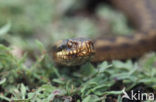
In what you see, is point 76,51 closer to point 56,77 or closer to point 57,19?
point 56,77

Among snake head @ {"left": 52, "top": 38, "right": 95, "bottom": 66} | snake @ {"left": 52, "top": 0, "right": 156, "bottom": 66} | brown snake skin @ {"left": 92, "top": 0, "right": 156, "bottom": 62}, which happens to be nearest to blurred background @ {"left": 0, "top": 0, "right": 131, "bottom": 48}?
snake @ {"left": 52, "top": 0, "right": 156, "bottom": 66}

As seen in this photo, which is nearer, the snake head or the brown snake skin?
the snake head

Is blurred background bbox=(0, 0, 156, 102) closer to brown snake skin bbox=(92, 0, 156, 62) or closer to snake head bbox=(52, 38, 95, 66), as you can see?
snake head bbox=(52, 38, 95, 66)

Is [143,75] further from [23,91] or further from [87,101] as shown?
[23,91]

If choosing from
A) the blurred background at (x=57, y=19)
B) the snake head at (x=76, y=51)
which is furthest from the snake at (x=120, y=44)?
the blurred background at (x=57, y=19)

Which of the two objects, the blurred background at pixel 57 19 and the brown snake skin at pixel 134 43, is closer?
the brown snake skin at pixel 134 43

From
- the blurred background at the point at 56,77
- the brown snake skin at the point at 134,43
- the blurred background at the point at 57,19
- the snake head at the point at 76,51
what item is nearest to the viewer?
the blurred background at the point at 56,77

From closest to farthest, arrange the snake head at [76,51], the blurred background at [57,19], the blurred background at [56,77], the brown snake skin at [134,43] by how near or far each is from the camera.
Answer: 1. the blurred background at [56,77]
2. the snake head at [76,51]
3. the brown snake skin at [134,43]
4. the blurred background at [57,19]

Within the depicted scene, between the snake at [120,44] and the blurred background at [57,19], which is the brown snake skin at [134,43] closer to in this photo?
the snake at [120,44]
